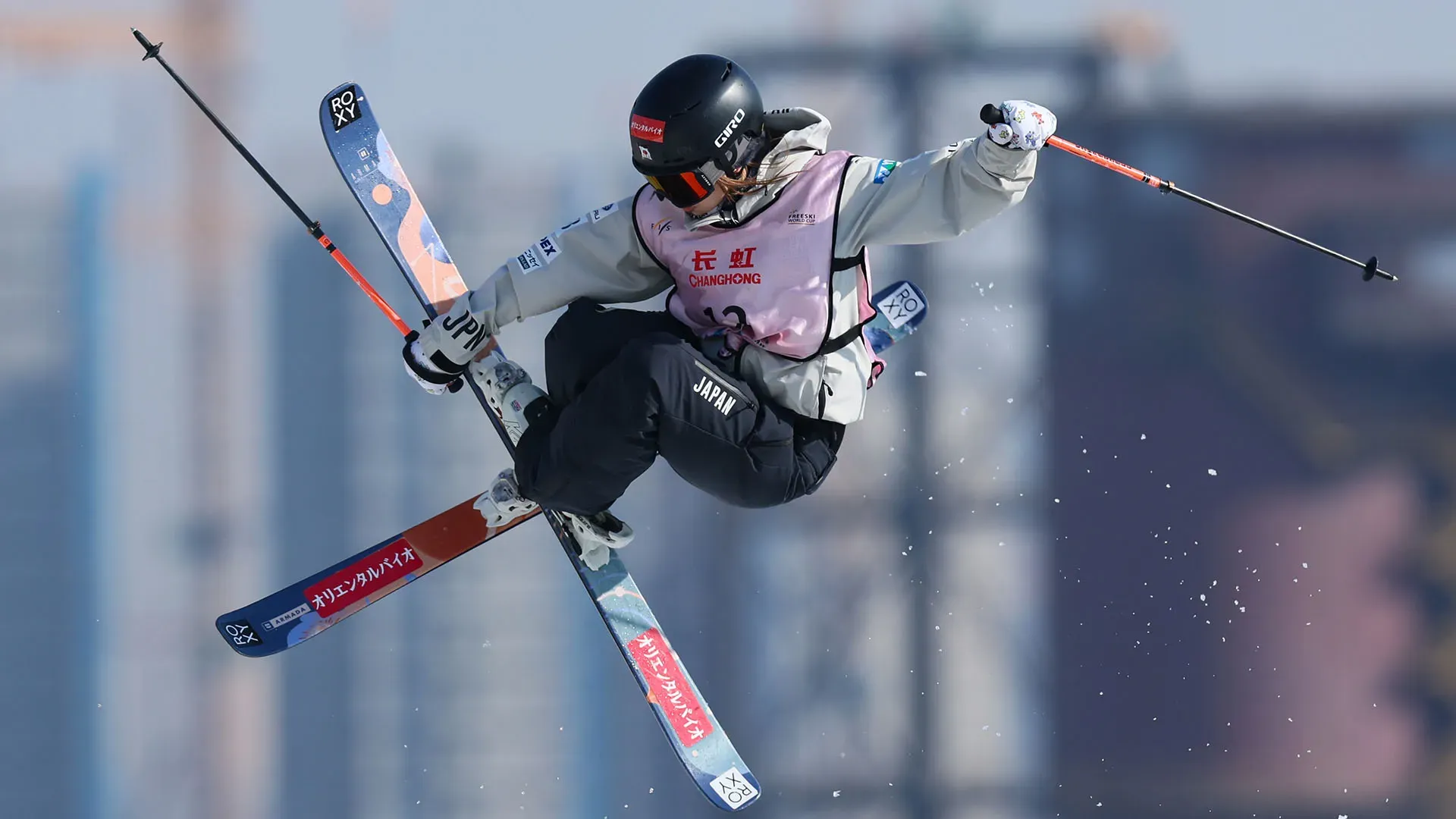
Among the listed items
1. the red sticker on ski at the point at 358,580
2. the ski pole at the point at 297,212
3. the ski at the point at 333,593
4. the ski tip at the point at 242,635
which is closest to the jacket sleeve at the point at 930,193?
the ski pole at the point at 297,212

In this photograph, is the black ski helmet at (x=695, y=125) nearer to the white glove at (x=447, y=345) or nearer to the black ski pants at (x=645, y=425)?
the black ski pants at (x=645, y=425)

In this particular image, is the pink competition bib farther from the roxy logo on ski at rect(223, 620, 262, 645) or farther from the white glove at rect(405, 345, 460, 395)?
the roxy logo on ski at rect(223, 620, 262, 645)

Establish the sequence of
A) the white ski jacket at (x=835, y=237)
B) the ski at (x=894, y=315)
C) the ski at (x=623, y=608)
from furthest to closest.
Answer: the ski at (x=894, y=315), the ski at (x=623, y=608), the white ski jacket at (x=835, y=237)

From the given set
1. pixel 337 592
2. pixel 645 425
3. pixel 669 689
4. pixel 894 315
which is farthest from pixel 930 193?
pixel 337 592

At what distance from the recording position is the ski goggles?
2.54 m

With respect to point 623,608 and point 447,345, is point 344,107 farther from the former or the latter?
point 623,608

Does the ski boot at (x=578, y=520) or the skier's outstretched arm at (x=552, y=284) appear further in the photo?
the ski boot at (x=578, y=520)

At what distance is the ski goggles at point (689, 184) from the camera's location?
254 cm

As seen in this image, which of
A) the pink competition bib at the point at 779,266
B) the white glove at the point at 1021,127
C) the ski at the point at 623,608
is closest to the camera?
the white glove at the point at 1021,127

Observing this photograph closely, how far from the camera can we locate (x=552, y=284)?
2805mm

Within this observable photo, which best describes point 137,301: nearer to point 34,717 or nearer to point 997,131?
point 34,717

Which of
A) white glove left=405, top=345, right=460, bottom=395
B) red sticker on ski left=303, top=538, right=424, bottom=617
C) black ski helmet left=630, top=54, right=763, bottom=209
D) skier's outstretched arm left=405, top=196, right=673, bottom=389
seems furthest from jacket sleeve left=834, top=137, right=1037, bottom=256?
red sticker on ski left=303, top=538, right=424, bottom=617

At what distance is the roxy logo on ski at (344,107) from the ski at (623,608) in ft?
0.16

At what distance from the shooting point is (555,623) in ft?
16.6
